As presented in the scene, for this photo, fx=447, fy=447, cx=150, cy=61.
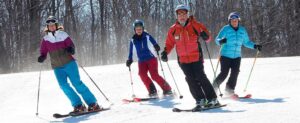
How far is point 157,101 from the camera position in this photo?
8.48m

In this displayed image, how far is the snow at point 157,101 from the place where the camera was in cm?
579

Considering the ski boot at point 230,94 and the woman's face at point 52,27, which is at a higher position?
the woman's face at point 52,27

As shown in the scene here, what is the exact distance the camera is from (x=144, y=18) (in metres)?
48.0

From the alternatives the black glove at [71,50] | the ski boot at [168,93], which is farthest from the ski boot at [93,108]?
the ski boot at [168,93]

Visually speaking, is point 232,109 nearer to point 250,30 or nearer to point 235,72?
point 235,72

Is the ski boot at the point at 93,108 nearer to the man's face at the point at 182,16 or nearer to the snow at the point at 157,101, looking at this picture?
the snow at the point at 157,101

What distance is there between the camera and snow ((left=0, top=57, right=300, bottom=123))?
5785 mm

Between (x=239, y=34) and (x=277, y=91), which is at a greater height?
(x=239, y=34)

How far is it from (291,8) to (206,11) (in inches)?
436

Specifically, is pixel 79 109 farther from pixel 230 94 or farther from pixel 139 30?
pixel 230 94

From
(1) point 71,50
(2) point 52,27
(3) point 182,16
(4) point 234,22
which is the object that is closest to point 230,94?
(4) point 234,22

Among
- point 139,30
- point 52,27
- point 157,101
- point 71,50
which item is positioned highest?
point 52,27

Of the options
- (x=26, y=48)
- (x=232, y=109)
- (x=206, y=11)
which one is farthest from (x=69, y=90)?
(x=206, y=11)

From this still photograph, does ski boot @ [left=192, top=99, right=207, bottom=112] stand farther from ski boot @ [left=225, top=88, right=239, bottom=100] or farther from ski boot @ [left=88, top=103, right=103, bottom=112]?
ski boot @ [left=88, top=103, right=103, bottom=112]
